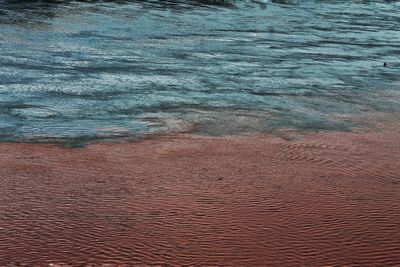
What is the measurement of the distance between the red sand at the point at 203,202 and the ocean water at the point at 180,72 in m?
0.71

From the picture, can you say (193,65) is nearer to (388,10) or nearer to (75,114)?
(75,114)

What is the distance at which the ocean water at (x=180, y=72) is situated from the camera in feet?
24.6

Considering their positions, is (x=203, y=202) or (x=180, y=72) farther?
(x=180, y=72)

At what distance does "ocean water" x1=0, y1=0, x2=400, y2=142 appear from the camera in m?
7.50

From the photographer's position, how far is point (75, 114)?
7566mm

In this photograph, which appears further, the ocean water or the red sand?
the ocean water

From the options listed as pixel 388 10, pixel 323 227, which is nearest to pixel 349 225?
pixel 323 227

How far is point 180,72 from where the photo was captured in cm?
1013

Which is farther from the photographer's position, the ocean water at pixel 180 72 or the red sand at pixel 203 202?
the ocean water at pixel 180 72

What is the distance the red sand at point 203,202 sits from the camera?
4418 mm

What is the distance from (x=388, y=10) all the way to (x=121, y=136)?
1833 cm

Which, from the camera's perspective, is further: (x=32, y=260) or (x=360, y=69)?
(x=360, y=69)

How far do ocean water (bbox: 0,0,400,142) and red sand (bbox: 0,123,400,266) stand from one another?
0.71 metres

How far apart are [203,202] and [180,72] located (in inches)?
201
